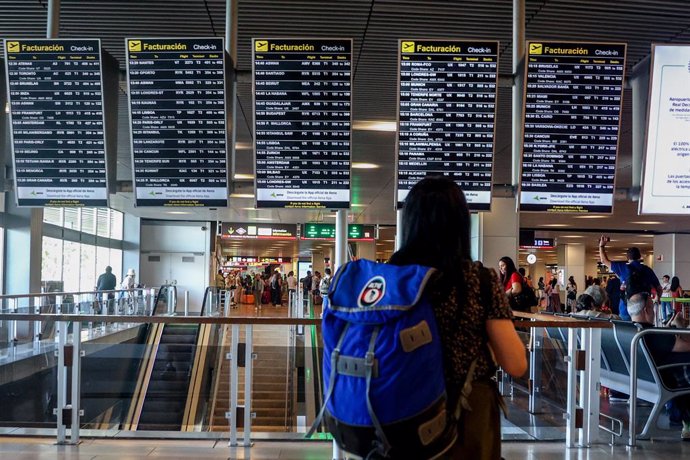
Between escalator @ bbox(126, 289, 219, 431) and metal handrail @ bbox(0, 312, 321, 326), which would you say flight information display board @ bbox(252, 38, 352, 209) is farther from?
escalator @ bbox(126, 289, 219, 431)

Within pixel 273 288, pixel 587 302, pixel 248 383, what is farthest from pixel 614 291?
pixel 273 288

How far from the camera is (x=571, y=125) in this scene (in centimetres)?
513

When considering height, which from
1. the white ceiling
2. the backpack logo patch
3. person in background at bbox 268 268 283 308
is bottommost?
person in background at bbox 268 268 283 308

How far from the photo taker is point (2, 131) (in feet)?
17.4

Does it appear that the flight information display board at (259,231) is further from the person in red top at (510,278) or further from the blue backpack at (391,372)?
the blue backpack at (391,372)

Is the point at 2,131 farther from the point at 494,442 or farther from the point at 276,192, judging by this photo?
the point at 494,442

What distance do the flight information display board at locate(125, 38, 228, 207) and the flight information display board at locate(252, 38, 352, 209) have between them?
12.3 inches

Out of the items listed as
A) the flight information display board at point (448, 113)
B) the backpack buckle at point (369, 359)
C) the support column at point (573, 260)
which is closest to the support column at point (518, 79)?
the flight information display board at point (448, 113)

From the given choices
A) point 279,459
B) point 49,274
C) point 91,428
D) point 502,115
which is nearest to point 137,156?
point 91,428

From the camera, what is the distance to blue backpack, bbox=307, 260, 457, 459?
1729 mm

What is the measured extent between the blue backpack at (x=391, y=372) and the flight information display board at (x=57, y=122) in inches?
153

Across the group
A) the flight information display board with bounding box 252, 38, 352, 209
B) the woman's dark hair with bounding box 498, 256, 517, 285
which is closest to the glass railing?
the flight information display board with bounding box 252, 38, 352, 209

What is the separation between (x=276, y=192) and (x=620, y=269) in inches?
181

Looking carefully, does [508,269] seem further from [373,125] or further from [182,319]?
[182,319]
